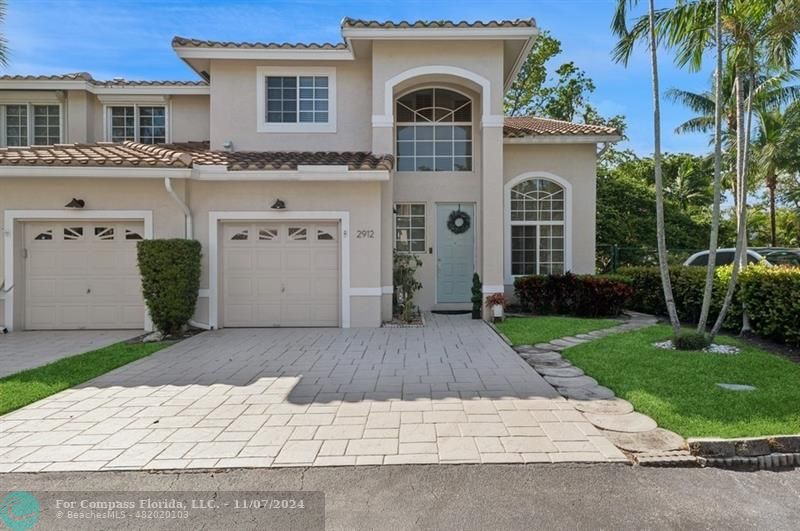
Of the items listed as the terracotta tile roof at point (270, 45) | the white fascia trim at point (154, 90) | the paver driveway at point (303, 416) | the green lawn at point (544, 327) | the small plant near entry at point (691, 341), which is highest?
the terracotta tile roof at point (270, 45)

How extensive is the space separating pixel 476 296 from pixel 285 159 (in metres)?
5.82

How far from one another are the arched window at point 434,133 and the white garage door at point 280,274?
3.58 metres

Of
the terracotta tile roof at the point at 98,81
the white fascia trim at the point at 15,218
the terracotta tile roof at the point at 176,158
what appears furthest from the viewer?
the terracotta tile roof at the point at 98,81

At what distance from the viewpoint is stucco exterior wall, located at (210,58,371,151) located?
12.5 meters

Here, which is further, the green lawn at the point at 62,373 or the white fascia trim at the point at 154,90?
the white fascia trim at the point at 154,90

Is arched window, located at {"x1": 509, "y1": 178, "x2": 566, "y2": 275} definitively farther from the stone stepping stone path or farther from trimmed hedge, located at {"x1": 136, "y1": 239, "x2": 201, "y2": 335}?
trimmed hedge, located at {"x1": 136, "y1": 239, "x2": 201, "y2": 335}

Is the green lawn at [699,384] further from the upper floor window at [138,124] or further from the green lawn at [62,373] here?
the upper floor window at [138,124]

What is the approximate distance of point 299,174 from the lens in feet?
33.9

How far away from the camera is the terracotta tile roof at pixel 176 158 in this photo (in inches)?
383

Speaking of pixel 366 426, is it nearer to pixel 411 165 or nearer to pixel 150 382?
pixel 150 382

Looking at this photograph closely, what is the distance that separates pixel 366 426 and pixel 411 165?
9.38m

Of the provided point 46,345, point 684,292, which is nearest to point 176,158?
point 46,345

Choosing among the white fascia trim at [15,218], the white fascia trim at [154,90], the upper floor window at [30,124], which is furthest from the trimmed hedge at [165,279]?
the upper floor window at [30,124]

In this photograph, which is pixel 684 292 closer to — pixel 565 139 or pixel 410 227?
pixel 565 139
